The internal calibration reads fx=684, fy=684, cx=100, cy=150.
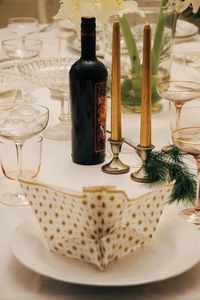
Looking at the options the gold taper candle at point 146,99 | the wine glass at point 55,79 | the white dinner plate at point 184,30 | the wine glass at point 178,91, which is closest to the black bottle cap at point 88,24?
the gold taper candle at point 146,99

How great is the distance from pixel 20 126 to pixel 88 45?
0.72ft

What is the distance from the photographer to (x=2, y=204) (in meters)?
1.22

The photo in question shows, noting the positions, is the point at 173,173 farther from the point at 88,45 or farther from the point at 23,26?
the point at 23,26

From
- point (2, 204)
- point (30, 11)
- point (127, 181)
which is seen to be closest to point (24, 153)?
point (2, 204)

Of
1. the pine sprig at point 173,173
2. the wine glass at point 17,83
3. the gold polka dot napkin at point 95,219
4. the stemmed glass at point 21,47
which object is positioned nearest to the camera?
the gold polka dot napkin at point 95,219

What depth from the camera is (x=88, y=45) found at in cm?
133

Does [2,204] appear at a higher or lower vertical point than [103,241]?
lower

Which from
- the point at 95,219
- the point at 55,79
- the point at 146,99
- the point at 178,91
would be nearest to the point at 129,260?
the point at 95,219

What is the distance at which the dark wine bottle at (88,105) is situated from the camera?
1.35 m

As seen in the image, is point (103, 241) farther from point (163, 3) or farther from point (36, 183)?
point (163, 3)

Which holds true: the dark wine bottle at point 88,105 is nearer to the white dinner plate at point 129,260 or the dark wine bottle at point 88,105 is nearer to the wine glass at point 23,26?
the white dinner plate at point 129,260

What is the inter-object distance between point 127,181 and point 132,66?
45 cm

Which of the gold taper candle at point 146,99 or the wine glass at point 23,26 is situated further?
the wine glass at point 23,26

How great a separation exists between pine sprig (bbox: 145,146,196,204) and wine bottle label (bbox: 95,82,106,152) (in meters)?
0.12
